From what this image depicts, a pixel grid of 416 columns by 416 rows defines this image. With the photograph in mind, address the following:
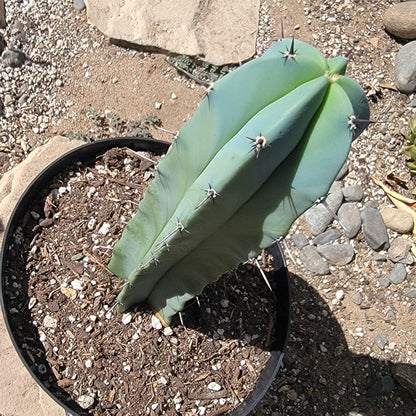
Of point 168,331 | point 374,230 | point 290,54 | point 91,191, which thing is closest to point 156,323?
point 168,331

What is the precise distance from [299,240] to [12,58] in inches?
75.5

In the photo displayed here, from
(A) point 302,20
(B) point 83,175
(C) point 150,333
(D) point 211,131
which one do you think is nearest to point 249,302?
(C) point 150,333

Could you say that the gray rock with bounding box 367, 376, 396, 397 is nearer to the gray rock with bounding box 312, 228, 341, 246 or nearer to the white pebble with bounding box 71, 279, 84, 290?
the gray rock with bounding box 312, 228, 341, 246

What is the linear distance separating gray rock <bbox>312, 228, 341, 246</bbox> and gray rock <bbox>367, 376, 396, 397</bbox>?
75 centimetres

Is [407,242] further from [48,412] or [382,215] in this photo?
[48,412]

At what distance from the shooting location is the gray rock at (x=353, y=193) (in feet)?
10.4

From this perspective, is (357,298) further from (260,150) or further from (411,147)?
(260,150)

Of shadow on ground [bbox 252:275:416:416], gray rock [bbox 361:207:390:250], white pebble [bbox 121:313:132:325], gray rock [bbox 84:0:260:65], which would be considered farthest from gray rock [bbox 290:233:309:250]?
white pebble [bbox 121:313:132:325]

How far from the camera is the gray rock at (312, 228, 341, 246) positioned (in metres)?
3.03

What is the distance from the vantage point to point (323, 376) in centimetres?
271

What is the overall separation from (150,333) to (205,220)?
2.54 feet

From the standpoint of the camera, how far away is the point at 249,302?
2.16 meters

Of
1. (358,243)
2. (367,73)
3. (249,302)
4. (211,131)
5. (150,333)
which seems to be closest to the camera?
(211,131)

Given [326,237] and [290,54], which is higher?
[290,54]
